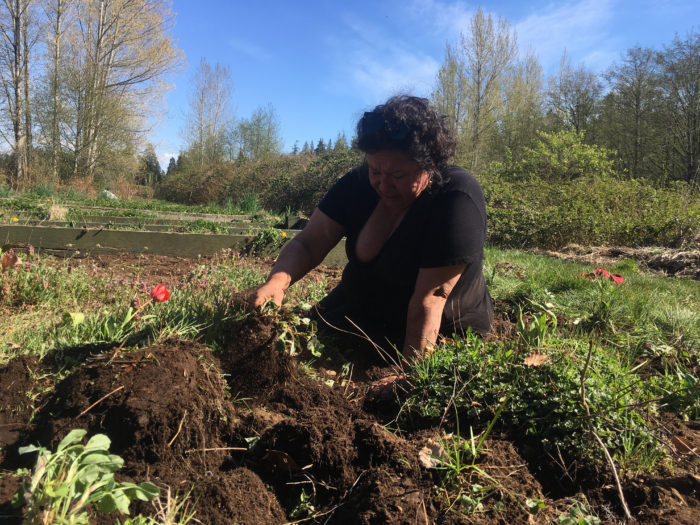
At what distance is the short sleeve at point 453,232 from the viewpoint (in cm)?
215

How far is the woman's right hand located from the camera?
2.13m

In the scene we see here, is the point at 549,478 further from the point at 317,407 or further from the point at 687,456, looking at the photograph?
the point at 317,407

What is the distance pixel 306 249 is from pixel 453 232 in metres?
0.88

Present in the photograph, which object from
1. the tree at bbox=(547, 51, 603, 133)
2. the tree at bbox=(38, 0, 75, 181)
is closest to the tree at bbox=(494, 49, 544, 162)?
the tree at bbox=(547, 51, 603, 133)

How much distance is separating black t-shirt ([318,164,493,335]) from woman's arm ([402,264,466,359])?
0.06 metres

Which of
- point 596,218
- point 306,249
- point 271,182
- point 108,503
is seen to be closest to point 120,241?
point 306,249

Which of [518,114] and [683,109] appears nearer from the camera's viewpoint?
[683,109]

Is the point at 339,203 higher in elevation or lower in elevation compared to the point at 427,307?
higher

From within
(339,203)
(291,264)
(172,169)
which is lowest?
(291,264)

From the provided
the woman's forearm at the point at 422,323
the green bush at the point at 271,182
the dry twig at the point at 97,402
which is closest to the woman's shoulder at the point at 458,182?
the woman's forearm at the point at 422,323

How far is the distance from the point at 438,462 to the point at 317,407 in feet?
1.78

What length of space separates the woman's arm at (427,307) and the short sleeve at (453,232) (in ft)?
0.18

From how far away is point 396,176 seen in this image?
220 cm

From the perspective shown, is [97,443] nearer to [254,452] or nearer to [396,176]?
[254,452]
